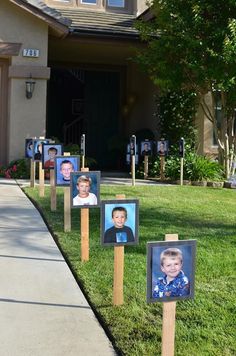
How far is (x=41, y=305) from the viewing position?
4.80m

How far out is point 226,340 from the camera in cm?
413

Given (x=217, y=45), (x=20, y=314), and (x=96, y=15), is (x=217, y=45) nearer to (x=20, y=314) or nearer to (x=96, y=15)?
(x=96, y=15)

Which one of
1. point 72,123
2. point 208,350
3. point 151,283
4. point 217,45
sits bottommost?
point 208,350

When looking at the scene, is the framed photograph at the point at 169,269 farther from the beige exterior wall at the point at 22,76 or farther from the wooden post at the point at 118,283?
the beige exterior wall at the point at 22,76

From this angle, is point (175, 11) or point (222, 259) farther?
point (175, 11)

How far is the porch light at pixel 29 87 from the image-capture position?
14258 millimetres

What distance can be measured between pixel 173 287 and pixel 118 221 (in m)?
1.18

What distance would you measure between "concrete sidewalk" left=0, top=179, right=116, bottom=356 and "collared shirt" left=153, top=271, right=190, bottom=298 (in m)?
0.63

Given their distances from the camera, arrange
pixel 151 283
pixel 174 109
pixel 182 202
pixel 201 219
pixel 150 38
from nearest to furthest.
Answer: pixel 151 283
pixel 201 219
pixel 182 202
pixel 150 38
pixel 174 109

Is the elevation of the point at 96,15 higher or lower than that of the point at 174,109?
higher

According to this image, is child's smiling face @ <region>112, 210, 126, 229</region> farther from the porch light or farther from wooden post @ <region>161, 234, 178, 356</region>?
the porch light

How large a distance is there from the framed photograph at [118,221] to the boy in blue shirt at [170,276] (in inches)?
44.0

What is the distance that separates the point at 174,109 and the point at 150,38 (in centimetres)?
228

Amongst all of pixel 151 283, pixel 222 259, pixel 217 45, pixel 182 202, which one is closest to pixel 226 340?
pixel 151 283
